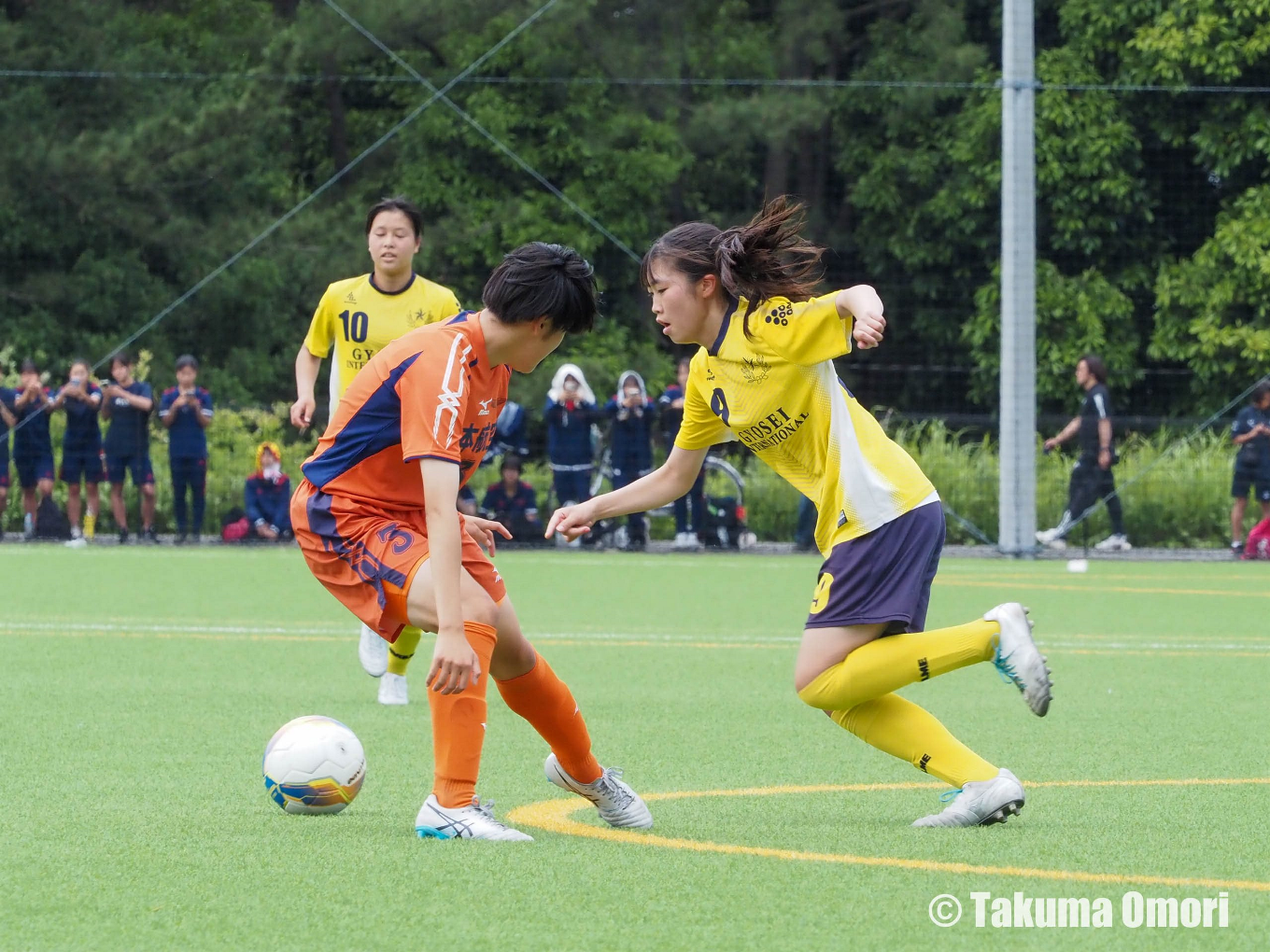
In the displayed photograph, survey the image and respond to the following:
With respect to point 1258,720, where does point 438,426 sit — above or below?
above

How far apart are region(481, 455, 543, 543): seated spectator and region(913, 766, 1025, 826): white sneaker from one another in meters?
13.0

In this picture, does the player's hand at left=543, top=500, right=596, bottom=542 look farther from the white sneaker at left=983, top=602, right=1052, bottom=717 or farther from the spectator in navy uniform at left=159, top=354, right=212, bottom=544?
the spectator in navy uniform at left=159, top=354, right=212, bottom=544

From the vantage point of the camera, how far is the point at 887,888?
12.4 feet

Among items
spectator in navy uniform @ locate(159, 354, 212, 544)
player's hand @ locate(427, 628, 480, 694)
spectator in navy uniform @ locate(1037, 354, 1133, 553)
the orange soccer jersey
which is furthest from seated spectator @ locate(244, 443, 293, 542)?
player's hand @ locate(427, 628, 480, 694)

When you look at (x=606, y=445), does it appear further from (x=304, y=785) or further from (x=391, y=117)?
(x=304, y=785)

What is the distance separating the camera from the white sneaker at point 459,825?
14.2 feet

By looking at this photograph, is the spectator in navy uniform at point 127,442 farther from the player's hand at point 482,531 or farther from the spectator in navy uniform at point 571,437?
the player's hand at point 482,531

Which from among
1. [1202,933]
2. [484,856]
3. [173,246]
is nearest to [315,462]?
[484,856]

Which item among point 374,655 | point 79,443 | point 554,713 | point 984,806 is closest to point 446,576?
point 554,713

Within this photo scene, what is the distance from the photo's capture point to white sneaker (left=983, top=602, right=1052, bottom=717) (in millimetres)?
4602

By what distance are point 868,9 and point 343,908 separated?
24893mm

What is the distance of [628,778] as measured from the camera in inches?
217

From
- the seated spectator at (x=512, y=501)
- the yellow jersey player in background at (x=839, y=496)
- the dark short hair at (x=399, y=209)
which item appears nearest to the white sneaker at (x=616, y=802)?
the yellow jersey player in background at (x=839, y=496)

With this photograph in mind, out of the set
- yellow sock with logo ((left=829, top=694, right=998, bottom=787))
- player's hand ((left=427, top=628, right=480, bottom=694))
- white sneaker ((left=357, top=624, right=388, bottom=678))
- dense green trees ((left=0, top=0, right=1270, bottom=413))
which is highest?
dense green trees ((left=0, top=0, right=1270, bottom=413))
